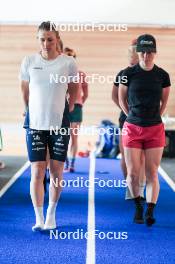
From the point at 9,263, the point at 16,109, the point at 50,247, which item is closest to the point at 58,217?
the point at 50,247

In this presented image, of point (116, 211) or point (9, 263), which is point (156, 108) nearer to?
point (116, 211)

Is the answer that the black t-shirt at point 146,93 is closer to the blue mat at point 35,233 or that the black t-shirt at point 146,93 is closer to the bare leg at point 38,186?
the bare leg at point 38,186

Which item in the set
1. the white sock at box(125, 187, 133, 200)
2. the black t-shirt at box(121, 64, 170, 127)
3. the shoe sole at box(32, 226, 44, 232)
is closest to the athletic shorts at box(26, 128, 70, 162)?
the shoe sole at box(32, 226, 44, 232)

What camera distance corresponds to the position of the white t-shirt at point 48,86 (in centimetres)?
379

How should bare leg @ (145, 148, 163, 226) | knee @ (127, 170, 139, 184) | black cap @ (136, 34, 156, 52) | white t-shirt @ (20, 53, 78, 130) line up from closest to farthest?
white t-shirt @ (20, 53, 78, 130) < black cap @ (136, 34, 156, 52) < bare leg @ (145, 148, 163, 226) < knee @ (127, 170, 139, 184)

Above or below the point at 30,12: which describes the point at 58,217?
below

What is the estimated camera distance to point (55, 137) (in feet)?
A: 12.7

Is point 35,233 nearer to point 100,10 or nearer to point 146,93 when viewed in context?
point 146,93

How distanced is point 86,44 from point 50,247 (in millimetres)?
7533

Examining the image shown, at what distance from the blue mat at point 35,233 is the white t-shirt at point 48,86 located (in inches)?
33.4

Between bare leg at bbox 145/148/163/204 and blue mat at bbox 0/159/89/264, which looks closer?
blue mat at bbox 0/159/89/264

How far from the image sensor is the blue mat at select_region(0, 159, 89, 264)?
10.9ft

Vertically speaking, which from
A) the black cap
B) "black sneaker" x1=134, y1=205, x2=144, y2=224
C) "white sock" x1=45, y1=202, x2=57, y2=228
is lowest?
"black sneaker" x1=134, y1=205, x2=144, y2=224

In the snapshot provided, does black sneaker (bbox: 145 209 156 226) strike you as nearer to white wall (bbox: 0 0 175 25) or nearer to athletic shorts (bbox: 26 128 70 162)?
athletic shorts (bbox: 26 128 70 162)
